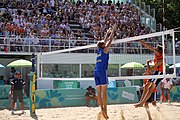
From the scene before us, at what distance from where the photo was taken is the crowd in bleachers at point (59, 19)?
61.1 ft

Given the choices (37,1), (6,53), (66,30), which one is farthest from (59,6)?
(6,53)

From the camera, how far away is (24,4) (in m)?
21.2

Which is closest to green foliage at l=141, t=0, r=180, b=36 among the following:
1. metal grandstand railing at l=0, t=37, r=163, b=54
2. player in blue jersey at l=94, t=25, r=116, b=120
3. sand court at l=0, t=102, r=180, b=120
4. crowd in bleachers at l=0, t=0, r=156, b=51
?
crowd in bleachers at l=0, t=0, r=156, b=51

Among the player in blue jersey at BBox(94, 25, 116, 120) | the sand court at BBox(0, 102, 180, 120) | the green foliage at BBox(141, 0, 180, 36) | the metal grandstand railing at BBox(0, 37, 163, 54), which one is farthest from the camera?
the green foliage at BBox(141, 0, 180, 36)

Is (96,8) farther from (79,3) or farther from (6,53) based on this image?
(6,53)

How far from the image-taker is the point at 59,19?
21375 mm

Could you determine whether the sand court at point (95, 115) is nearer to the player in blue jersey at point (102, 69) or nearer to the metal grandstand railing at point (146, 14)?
the player in blue jersey at point (102, 69)

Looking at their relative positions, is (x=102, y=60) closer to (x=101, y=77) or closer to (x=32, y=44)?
(x=101, y=77)

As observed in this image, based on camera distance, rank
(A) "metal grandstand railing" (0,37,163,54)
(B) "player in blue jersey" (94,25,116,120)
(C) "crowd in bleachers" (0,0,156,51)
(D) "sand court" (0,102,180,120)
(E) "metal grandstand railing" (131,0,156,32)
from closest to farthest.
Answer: (B) "player in blue jersey" (94,25,116,120)
(D) "sand court" (0,102,180,120)
(A) "metal grandstand railing" (0,37,163,54)
(C) "crowd in bleachers" (0,0,156,51)
(E) "metal grandstand railing" (131,0,156,32)

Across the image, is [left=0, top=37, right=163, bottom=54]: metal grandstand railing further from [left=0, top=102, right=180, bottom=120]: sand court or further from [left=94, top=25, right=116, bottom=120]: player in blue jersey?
[left=94, top=25, right=116, bottom=120]: player in blue jersey

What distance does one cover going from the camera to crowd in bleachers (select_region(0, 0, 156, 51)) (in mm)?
18609

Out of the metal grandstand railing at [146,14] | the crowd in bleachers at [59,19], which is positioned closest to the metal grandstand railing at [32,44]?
the crowd in bleachers at [59,19]

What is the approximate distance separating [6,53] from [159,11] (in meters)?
19.6

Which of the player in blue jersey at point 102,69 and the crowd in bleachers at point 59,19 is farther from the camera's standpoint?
the crowd in bleachers at point 59,19
